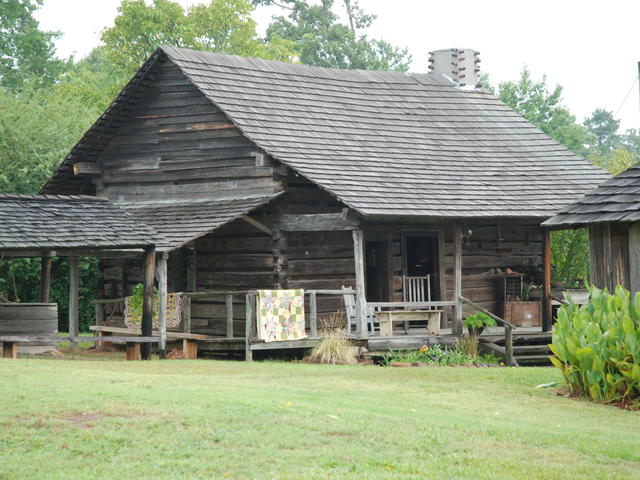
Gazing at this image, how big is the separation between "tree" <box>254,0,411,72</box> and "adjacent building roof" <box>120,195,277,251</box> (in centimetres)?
3668

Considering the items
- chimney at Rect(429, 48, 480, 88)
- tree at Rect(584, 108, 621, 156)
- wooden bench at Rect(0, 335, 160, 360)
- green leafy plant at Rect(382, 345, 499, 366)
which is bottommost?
green leafy plant at Rect(382, 345, 499, 366)

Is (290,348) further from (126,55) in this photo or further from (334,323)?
(126,55)

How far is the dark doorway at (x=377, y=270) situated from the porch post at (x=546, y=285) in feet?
11.3

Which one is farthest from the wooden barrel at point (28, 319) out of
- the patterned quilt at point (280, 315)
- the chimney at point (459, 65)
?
the chimney at point (459, 65)

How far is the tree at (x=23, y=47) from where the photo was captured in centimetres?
5025

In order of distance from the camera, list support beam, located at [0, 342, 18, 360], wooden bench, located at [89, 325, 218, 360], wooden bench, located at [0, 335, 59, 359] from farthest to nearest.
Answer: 1. wooden bench, located at [89, 325, 218, 360]
2. support beam, located at [0, 342, 18, 360]
3. wooden bench, located at [0, 335, 59, 359]

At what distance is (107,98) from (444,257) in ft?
81.2

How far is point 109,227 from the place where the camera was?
62.6 feet

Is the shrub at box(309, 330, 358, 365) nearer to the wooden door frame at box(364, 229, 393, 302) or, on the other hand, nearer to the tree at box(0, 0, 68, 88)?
the wooden door frame at box(364, 229, 393, 302)

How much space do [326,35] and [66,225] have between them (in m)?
44.0

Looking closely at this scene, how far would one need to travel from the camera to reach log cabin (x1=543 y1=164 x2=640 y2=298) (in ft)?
46.8

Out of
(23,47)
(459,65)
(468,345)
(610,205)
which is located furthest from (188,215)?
(23,47)

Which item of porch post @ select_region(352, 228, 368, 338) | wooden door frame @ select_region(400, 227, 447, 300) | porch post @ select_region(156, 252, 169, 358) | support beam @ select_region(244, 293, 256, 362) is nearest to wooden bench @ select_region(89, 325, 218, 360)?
porch post @ select_region(156, 252, 169, 358)

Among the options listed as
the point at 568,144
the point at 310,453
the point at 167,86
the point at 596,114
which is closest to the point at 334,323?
the point at 167,86
